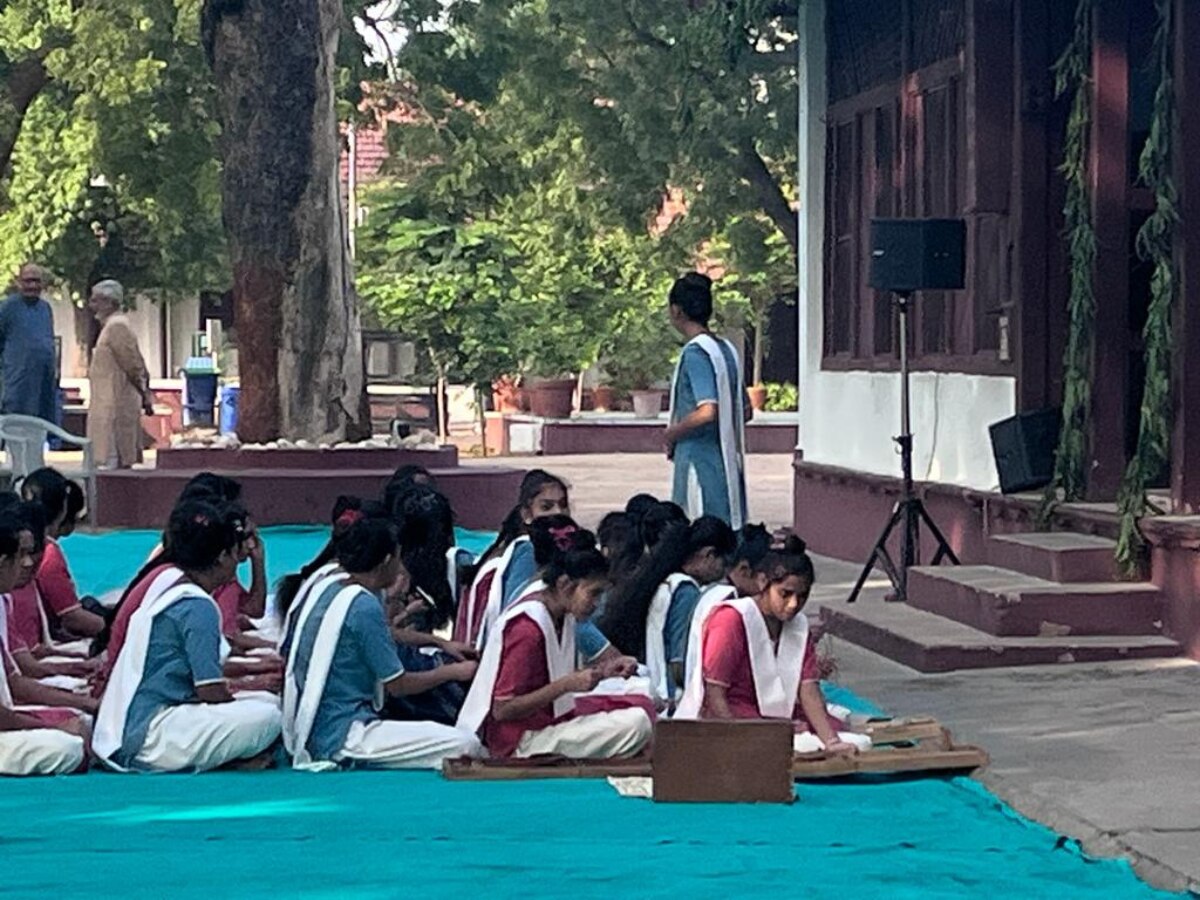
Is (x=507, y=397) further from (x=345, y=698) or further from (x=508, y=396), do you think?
(x=345, y=698)

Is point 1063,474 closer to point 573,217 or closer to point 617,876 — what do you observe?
point 617,876

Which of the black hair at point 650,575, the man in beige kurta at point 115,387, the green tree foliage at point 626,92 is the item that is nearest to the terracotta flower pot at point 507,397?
the green tree foliage at point 626,92

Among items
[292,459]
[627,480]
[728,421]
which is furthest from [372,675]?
[627,480]

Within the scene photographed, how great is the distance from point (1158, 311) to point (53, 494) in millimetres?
5203

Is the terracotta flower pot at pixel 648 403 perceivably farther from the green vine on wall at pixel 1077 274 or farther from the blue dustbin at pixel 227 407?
the green vine on wall at pixel 1077 274

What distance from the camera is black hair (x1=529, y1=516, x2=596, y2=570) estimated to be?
9570 millimetres

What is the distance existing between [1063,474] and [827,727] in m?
4.72

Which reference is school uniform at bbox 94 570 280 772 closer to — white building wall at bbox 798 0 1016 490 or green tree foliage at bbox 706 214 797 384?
white building wall at bbox 798 0 1016 490

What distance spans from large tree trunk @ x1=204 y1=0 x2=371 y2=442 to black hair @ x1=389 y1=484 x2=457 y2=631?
1244 centimetres

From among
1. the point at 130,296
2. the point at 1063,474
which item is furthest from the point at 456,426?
the point at 1063,474

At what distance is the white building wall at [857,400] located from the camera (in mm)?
15695

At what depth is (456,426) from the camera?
46125mm

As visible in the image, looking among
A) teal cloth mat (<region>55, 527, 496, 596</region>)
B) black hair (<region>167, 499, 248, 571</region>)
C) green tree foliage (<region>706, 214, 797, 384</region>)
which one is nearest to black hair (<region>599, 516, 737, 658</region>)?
black hair (<region>167, 499, 248, 571</region>)

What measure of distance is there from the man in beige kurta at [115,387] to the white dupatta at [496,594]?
39.4 ft
